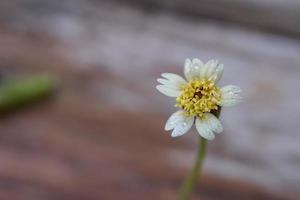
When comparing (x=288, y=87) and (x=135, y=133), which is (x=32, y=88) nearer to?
(x=135, y=133)

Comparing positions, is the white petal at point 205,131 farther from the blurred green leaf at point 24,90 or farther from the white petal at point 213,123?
the blurred green leaf at point 24,90

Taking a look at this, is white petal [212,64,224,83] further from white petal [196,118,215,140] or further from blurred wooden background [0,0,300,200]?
blurred wooden background [0,0,300,200]

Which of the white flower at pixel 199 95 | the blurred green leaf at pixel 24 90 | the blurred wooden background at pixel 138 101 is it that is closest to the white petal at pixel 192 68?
the white flower at pixel 199 95

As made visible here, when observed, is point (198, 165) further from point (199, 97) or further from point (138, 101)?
point (138, 101)

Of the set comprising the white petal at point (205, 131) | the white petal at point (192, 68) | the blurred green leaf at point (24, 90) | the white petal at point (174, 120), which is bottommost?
the white petal at point (205, 131)

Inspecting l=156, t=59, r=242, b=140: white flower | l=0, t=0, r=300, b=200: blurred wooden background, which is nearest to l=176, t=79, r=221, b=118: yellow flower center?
l=156, t=59, r=242, b=140: white flower

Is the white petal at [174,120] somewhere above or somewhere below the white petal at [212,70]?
below
